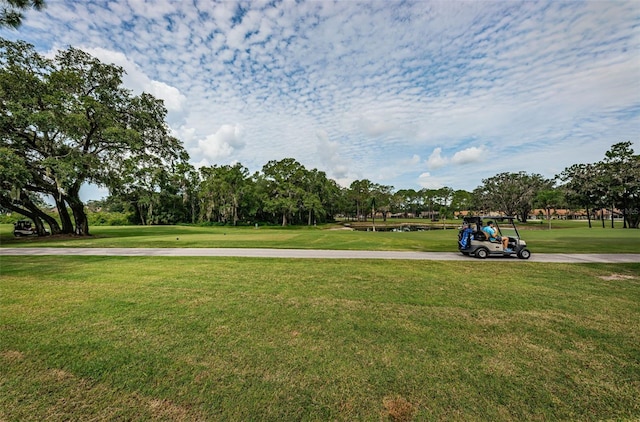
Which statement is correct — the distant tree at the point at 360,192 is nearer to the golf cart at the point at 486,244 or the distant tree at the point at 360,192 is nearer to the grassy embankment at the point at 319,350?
the golf cart at the point at 486,244

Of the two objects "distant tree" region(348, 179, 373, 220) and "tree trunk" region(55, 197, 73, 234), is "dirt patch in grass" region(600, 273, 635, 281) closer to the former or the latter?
"tree trunk" region(55, 197, 73, 234)

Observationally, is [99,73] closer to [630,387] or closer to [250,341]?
[250,341]

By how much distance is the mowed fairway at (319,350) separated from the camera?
8.63 ft

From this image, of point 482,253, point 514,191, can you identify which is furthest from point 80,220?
point 514,191

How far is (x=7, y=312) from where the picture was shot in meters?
4.92

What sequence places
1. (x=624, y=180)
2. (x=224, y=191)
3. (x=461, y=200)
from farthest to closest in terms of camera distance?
(x=461, y=200), (x=224, y=191), (x=624, y=180)

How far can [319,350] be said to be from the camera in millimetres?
3656

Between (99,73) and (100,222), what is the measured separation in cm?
4499

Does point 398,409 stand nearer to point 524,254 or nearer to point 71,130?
point 524,254

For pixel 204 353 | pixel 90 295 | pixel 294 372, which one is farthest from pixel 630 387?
pixel 90 295

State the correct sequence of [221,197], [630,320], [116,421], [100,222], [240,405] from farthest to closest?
[100,222], [221,197], [630,320], [240,405], [116,421]

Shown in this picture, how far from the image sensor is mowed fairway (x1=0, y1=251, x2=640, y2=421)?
8.63ft

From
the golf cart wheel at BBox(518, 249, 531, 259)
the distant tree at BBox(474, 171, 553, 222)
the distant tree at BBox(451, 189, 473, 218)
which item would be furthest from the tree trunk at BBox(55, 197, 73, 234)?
the distant tree at BBox(451, 189, 473, 218)

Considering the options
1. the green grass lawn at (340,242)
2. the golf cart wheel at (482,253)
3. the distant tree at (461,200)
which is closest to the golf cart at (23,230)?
the green grass lawn at (340,242)
